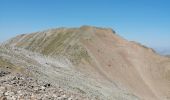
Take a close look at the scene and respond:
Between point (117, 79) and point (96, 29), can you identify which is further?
point (96, 29)

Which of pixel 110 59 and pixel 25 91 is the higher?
pixel 110 59

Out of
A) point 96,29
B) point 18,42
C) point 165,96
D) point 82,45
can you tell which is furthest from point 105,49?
point 18,42

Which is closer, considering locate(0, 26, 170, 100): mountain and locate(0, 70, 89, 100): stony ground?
locate(0, 70, 89, 100): stony ground

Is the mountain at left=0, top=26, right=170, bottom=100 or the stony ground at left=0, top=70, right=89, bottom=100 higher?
the mountain at left=0, top=26, right=170, bottom=100

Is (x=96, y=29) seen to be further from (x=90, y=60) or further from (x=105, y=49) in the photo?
(x=90, y=60)

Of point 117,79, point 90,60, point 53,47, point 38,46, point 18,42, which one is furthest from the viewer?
point 18,42

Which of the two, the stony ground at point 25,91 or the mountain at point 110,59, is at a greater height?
the mountain at point 110,59

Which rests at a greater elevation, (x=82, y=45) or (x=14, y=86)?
(x=82, y=45)

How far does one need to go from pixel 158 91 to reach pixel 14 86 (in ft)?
218

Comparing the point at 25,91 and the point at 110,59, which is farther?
the point at 110,59

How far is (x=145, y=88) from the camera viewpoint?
84250 mm

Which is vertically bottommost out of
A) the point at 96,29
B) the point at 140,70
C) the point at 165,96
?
the point at 165,96

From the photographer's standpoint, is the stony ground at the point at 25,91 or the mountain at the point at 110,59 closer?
the stony ground at the point at 25,91

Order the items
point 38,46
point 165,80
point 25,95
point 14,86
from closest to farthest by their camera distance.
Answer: point 25,95 → point 14,86 → point 165,80 → point 38,46
